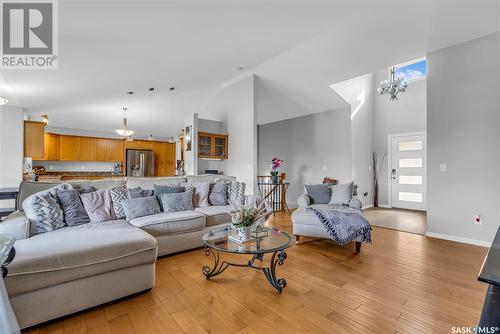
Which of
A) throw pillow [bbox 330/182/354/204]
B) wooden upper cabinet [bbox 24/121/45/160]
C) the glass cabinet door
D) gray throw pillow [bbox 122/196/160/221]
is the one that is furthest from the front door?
wooden upper cabinet [bbox 24/121/45/160]

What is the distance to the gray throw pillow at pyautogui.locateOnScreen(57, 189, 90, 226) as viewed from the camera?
2.59 m

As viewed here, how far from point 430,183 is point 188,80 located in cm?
468

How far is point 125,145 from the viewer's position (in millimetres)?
8086

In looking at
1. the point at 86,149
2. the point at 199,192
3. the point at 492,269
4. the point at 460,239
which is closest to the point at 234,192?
the point at 199,192

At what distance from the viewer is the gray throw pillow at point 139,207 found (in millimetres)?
2922

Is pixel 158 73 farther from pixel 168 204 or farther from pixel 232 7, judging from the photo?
pixel 168 204

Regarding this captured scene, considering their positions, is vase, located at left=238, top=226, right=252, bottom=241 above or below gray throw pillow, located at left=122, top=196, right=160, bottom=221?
below

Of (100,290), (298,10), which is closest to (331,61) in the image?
(298,10)

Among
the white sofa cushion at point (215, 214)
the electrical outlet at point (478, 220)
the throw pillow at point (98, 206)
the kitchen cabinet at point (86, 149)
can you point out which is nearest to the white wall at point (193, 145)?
the white sofa cushion at point (215, 214)

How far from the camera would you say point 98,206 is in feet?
9.34

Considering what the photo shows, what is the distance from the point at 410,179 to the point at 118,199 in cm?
657

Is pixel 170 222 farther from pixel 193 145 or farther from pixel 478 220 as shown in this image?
pixel 478 220

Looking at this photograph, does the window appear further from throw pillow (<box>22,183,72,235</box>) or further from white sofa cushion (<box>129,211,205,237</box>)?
throw pillow (<box>22,183,72,235</box>)

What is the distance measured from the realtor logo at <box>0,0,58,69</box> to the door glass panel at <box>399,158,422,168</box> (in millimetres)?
7174
